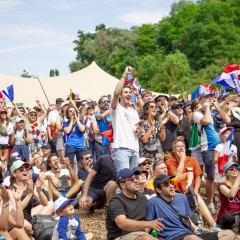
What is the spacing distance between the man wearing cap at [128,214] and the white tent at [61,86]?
19.9 metres

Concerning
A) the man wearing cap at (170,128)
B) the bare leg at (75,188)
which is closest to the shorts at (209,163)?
the man wearing cap at (170,128)

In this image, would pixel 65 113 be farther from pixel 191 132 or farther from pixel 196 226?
pixel 196 226

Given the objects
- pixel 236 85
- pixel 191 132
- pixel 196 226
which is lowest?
pixel 196 226

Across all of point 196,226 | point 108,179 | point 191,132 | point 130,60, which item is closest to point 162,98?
point 191,132

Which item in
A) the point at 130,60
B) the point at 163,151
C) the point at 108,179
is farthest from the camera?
the point at 130,60

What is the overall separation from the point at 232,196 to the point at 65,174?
3180 millimetres

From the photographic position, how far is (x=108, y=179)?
9.27m

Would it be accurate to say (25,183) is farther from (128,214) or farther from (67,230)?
(128,214)

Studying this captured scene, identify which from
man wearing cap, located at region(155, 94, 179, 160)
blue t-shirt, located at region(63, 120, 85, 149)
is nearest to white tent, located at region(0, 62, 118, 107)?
blue t-shirt, located at region(63, 120, 85, 149)

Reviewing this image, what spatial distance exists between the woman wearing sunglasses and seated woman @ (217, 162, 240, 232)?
1.49 m

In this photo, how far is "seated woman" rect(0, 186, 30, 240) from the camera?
6309 mm

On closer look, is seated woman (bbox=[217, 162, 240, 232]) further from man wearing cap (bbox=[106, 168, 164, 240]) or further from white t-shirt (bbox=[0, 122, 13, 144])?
white t-shirt (bbox=[0, 122, 13, 144])

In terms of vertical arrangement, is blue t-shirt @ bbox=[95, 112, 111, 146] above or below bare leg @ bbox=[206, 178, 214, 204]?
above

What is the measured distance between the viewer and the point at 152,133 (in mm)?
9422
